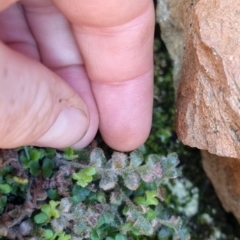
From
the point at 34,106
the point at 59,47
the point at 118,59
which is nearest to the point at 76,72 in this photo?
the point at 59,47

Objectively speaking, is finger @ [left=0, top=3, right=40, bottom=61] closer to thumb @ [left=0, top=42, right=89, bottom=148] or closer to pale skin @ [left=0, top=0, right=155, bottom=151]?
pale skin @ [left=0, top=0, right=155, bottom=151]

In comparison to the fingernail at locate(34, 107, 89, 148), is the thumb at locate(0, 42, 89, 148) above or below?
above

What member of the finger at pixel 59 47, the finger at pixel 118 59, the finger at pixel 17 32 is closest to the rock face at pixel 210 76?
the finger at pixel 118 59

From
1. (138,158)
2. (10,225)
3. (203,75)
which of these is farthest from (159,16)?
(10,225)

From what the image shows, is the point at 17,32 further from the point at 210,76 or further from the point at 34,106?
the point at 210,76

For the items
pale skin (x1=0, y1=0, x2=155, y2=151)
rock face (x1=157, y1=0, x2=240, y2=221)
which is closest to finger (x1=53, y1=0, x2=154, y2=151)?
pale skin (x1=0, y1=0, x2=155, y2=151)

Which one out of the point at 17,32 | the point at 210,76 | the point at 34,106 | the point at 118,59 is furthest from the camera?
the point at 17,32

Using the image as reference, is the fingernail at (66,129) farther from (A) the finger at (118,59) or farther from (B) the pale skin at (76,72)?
(A) the finger at (118,59)
